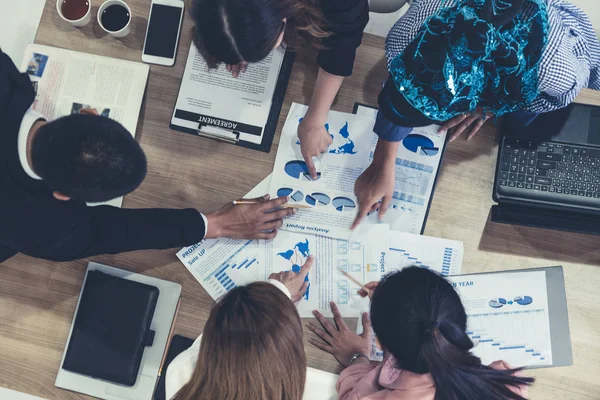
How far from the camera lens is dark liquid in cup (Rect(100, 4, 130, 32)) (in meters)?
1.05

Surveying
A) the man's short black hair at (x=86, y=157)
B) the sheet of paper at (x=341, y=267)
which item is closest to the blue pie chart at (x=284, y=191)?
the sheet of paper at (x=341, y=267)

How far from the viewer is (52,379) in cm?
102

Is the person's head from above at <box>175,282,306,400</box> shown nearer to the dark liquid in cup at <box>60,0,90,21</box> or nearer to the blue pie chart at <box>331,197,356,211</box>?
the blue pie chart at <box>331,197,356,211</box>

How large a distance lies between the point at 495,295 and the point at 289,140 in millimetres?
537

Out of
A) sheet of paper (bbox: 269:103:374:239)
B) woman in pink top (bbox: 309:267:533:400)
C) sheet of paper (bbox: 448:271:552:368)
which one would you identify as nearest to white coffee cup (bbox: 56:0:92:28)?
sheet of paper (bbox: 269:103:374:239)

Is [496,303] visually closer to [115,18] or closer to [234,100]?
[234,100]

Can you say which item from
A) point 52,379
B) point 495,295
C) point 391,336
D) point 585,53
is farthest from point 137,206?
point 585,53

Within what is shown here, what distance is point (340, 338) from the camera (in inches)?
39.3

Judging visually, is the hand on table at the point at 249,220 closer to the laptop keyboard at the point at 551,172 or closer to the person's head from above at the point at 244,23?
the person's head from above at the point at 244,23

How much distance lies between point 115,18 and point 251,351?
75cm

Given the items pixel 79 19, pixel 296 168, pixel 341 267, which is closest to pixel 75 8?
pixel 79 19

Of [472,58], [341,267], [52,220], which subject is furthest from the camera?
[341,267]

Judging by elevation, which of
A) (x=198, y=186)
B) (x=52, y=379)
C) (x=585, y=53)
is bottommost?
(x=52, y=379)

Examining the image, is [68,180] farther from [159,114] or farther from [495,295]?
[495,295]
